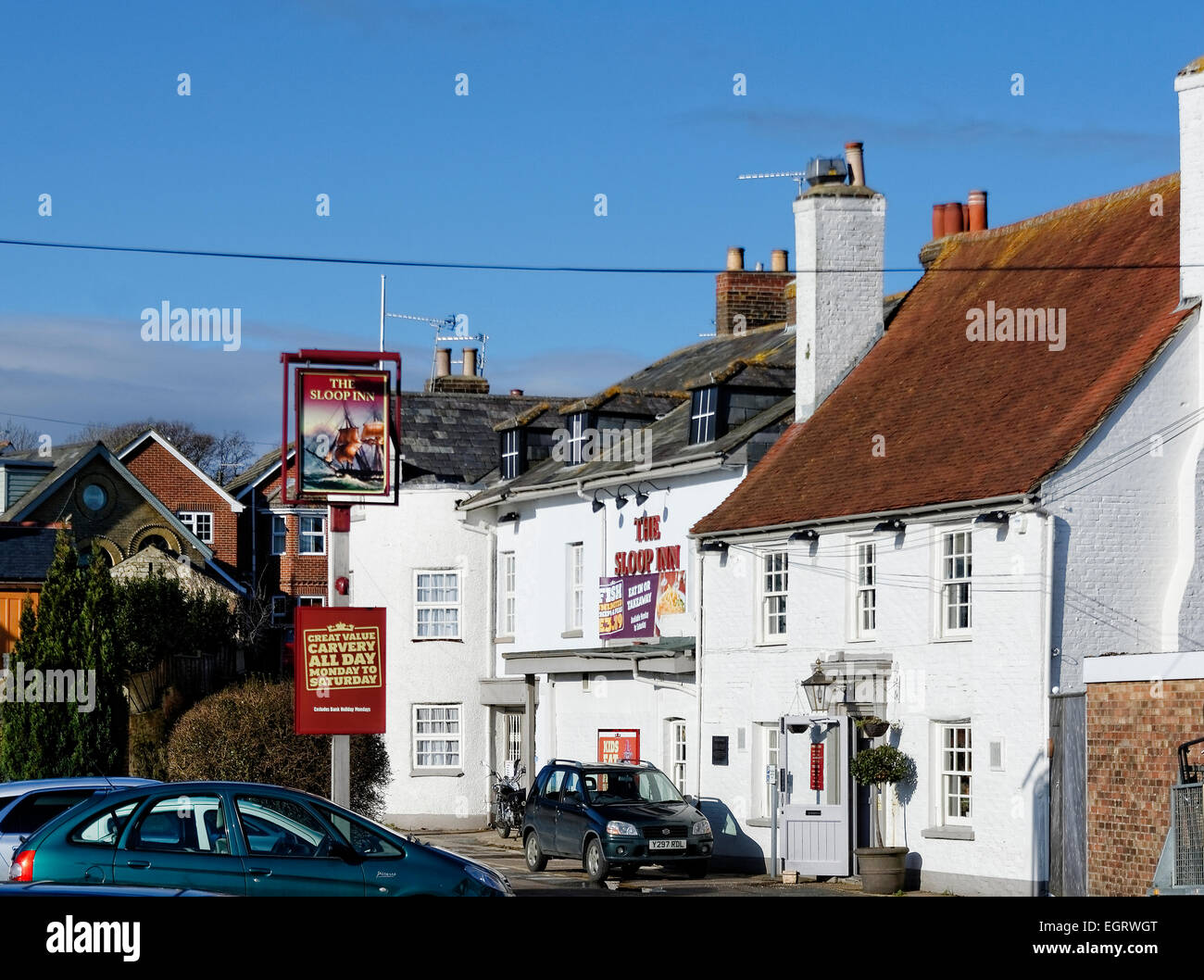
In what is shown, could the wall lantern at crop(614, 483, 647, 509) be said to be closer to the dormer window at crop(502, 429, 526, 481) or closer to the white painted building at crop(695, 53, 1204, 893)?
the white painted building at crop(695, 53, 1204, 893)

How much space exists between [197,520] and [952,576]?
124 feet

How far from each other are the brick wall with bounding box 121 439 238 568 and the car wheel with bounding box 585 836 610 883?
3395 centimetres

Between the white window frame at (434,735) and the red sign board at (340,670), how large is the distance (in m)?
12.3

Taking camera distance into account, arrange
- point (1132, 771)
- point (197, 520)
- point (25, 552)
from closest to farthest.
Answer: point (1132, 771) → point (25, 552) → point (197, 520)

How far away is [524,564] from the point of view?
37.2 m

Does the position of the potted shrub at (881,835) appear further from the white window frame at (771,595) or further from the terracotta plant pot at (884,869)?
the white window frame at (771,595)

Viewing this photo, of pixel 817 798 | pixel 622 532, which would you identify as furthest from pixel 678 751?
pixel 817 798

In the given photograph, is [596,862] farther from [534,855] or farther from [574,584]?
[574,584]

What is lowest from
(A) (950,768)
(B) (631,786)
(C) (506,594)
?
(B) (631,786)

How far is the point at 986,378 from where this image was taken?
27547 millimetres

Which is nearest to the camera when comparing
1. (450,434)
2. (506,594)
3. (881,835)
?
(881,835)

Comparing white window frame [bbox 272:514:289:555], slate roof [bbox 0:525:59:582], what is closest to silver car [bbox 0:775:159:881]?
slate roof [bbox 0:525:59:582]

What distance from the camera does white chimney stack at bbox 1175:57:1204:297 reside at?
2448 centimetres
